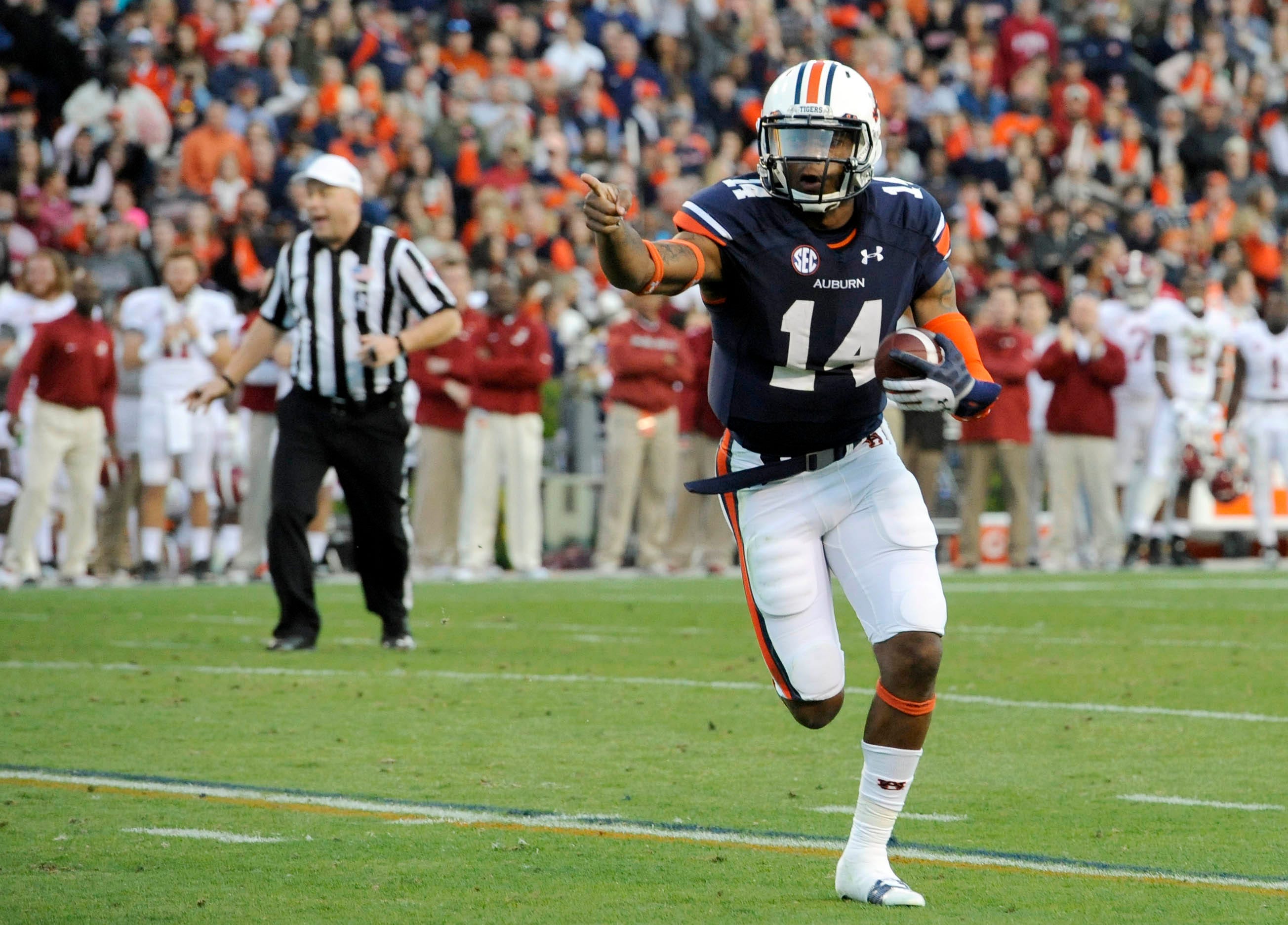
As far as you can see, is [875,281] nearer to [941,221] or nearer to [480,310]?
[941,221]

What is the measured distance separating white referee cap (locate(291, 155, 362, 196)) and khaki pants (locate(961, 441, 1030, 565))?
7237mm

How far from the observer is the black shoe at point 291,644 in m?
8.31

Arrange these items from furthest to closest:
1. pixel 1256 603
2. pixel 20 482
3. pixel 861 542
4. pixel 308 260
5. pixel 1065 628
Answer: pixel 20 482 < pixel 1256 603 < pixel 1065 628 < pixel 308 260 < pixel 861 542

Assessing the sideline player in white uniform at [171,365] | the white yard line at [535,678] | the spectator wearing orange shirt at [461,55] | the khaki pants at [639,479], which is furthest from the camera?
the spectator wearing orange shirt at [461,55]

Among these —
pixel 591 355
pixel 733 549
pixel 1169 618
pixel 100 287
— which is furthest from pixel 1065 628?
pixel 100 287

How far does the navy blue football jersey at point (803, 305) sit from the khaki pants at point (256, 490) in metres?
8.07

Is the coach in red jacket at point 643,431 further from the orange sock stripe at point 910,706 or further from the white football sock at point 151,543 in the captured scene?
the orange sock stripe at point 910,706

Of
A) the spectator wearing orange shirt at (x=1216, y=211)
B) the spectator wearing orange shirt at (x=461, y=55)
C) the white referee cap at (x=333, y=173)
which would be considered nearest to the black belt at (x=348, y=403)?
the white referee cap at (x=333, y=173)

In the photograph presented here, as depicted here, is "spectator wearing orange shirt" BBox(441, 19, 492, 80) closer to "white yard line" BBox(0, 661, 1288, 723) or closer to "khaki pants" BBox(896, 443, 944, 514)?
"khaki pants" BBox(896, 443, 944, 514)

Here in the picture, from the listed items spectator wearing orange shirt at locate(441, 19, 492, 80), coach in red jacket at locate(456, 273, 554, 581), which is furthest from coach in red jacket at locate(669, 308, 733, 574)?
spectator wearing orange shirt at locate(441, 19, 492, 80)

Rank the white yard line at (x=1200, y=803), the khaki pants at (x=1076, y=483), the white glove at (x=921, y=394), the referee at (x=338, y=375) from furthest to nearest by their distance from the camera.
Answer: the khaki pants at (x=1076, y=483)
the referee at (x=338, y=375)
the white yard line at (x=1200, y=803)
the white glove at (x=921, y=394)

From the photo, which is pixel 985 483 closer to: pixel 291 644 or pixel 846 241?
pixel 291 644

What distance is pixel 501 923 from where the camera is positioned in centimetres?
370

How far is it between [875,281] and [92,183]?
445 inches
